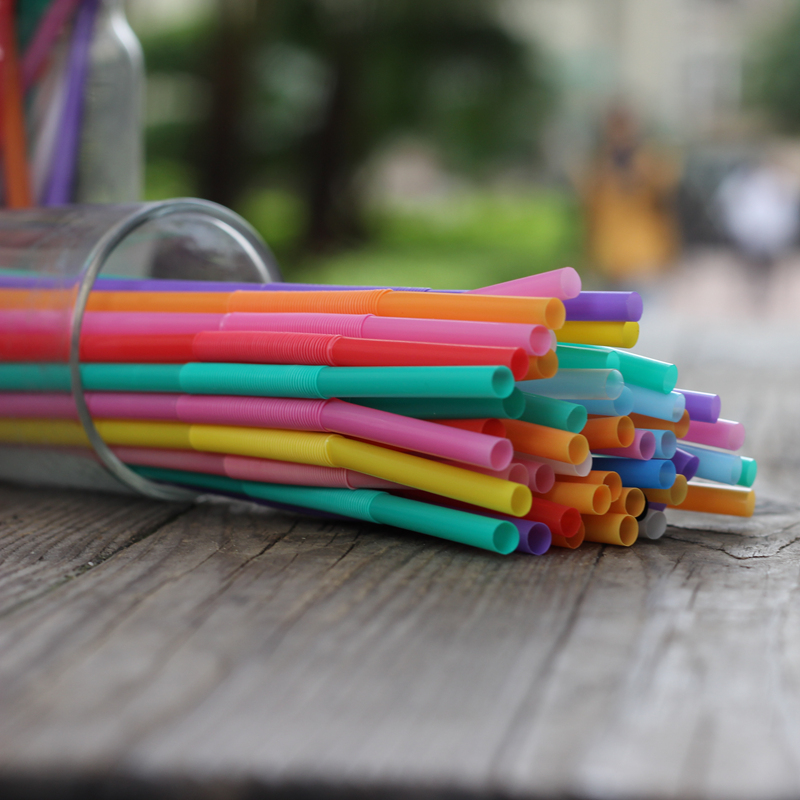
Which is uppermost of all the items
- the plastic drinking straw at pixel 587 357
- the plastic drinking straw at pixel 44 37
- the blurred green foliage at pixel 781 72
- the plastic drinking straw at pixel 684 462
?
the blurred green foliage at pixel 781 72

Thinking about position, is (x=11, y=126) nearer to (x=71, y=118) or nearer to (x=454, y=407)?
(x=71, y=118)

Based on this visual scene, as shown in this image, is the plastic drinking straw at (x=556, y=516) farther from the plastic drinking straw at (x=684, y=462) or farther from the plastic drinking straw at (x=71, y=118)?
the plastic drinking straw at (x=71, y=118)

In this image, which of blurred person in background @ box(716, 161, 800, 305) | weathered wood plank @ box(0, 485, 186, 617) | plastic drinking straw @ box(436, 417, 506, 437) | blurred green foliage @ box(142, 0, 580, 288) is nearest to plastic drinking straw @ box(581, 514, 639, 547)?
plastic drinking straw @ box(436, 417, 506, 437)

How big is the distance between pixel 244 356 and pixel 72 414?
184 millimetres

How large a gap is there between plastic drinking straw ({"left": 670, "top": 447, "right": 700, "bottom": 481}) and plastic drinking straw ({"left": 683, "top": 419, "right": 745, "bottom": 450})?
0.04 meters

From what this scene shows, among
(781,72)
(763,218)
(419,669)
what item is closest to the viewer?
(419,669)

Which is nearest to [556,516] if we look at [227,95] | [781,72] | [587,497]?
[587,497]

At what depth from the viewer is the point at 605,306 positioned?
2.52ft

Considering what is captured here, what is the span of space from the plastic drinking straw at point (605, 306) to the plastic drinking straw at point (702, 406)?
0.40 feet

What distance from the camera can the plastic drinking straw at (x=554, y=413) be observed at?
75 cm

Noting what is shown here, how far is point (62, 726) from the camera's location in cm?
46

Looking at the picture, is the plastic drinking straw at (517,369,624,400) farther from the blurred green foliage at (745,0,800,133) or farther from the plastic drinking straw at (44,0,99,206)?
the blurred green foliage at (745,0,800,133)

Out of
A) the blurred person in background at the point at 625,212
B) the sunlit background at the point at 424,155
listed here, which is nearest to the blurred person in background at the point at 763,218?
the sunlit background at the point at 424,155

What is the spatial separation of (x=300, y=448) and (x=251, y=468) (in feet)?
0.21
